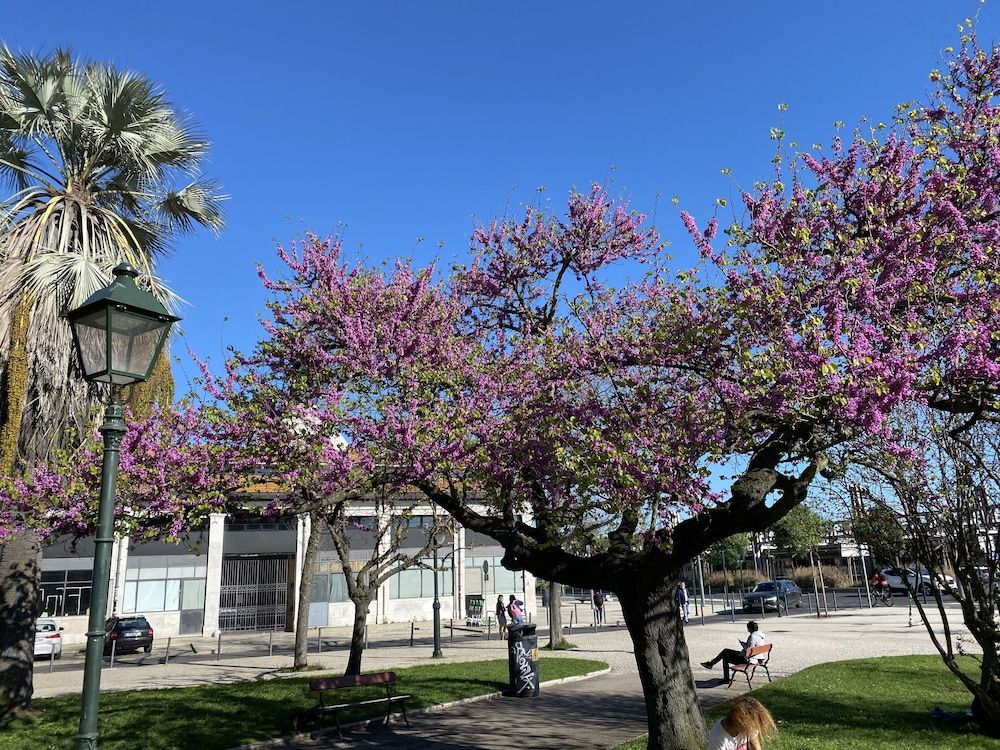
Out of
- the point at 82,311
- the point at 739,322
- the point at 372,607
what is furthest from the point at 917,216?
the point at 372,607

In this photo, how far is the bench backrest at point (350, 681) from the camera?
11.3 meters

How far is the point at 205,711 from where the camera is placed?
11938mm

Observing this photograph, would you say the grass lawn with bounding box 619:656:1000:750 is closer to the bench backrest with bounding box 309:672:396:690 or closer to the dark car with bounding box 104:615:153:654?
the bench backrest with bounding box 309:672:396:690

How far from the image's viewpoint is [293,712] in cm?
1188

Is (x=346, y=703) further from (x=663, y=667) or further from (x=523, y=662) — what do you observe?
(x=663, y=667)

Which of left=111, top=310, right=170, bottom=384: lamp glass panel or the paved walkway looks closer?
left=111, top=310, right=170, bottom=384: lamp glass panel

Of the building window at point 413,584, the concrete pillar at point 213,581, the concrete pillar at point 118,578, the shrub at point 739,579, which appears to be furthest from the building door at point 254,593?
the shrub at point 739,579

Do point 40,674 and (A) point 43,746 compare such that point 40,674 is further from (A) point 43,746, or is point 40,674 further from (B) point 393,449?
(B) point 393,449

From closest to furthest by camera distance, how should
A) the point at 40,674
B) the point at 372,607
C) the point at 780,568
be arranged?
the point at 40,674 → the point at 372,607 → the point at 780,568

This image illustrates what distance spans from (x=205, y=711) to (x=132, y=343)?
8.92 meters

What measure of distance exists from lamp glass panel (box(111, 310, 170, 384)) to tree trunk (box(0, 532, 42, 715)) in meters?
7.83

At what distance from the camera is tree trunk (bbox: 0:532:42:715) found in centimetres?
1115

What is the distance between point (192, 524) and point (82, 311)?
5165 mm

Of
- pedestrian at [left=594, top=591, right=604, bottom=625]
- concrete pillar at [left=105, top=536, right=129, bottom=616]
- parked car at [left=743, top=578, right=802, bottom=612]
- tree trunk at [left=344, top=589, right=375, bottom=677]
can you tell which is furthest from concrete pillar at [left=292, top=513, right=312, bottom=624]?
parked car at [left=743, top=578, right=802, bottom=612]
